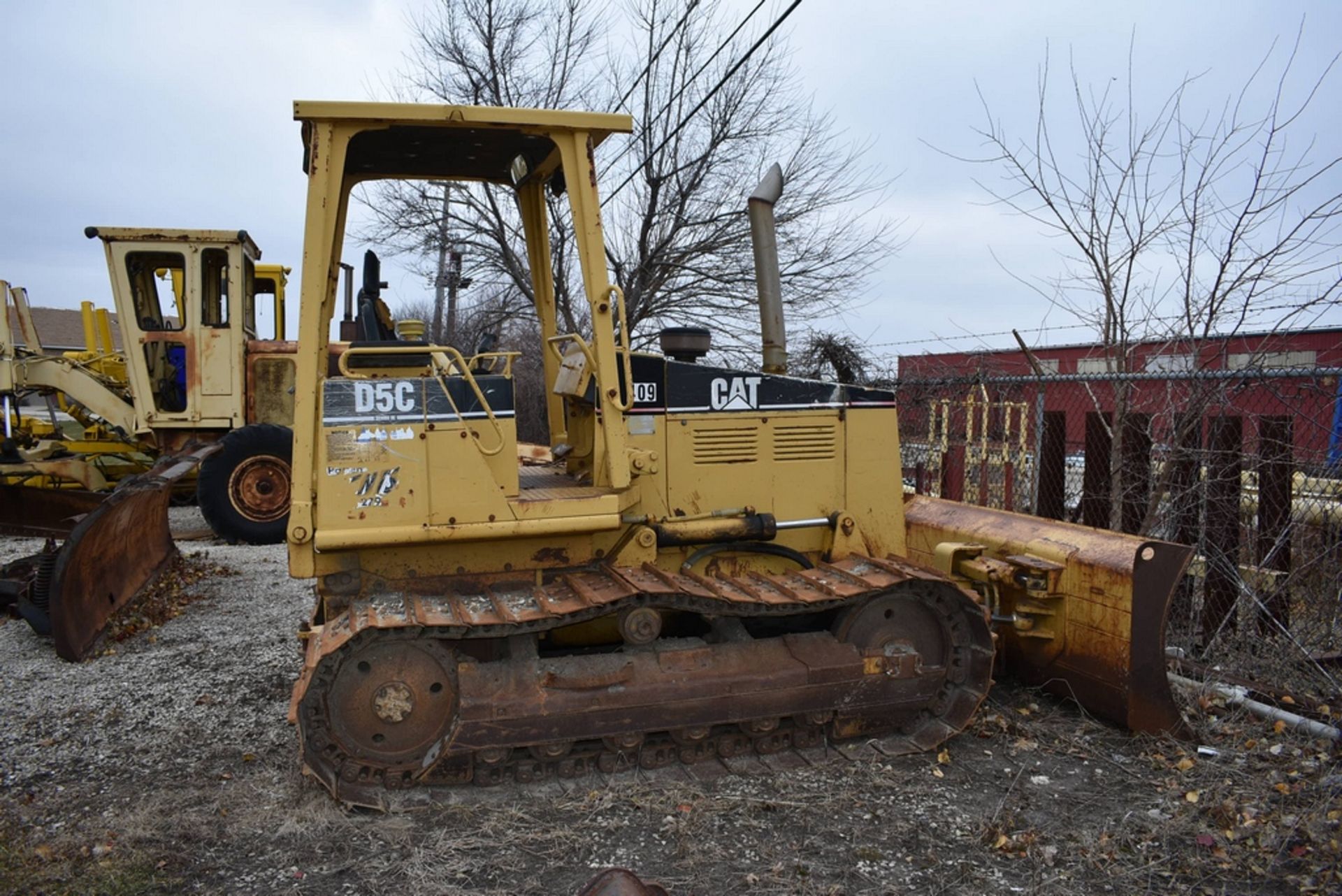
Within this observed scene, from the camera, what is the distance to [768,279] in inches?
215

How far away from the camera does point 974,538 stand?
5676 mm

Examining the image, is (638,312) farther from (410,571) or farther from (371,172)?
(410,571)

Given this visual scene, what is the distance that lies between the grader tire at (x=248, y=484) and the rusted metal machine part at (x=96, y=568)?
7.08 feet

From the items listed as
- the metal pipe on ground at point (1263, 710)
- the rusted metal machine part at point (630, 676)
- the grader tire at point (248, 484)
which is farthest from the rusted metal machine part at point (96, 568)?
the metal pipe on ground at point (1263, 710)

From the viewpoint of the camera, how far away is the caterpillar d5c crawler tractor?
4191 mm

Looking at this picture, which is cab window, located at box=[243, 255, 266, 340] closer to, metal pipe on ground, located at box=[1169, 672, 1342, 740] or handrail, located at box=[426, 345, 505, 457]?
handrail, located at box=[426, 345, 505, 457]

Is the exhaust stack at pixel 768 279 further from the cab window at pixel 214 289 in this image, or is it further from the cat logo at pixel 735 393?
the cab window at pixel 214 289

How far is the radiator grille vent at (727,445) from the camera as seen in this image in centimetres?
493

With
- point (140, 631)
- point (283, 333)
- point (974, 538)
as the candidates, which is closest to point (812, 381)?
point (974, 538)

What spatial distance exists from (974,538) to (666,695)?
7.60ft

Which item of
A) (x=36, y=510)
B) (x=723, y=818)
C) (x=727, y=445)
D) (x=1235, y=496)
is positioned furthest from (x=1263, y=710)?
(x=36, y=510)

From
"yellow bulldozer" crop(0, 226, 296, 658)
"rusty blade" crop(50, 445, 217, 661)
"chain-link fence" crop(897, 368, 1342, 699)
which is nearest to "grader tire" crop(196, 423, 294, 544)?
"yellow bulldozer" crop(0, 226, 296, 658)

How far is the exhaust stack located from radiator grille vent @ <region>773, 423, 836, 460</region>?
513mm

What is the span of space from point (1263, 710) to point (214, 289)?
421 inches
